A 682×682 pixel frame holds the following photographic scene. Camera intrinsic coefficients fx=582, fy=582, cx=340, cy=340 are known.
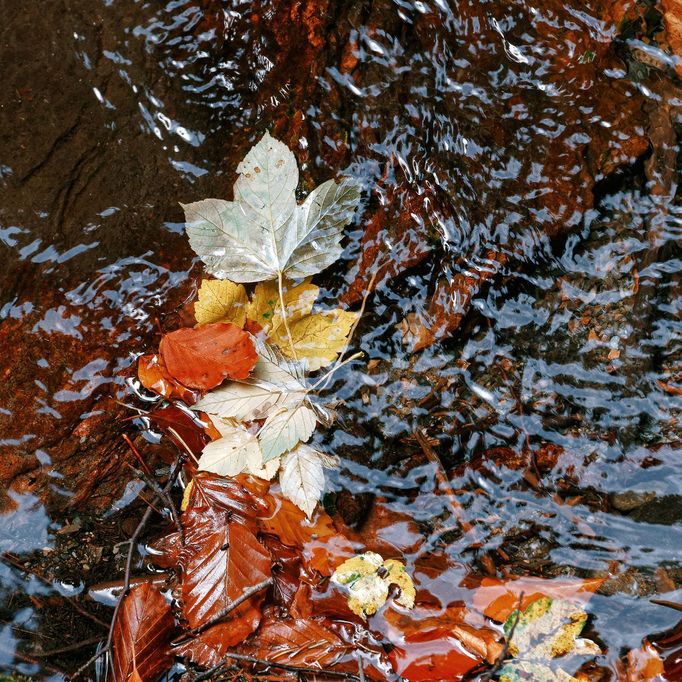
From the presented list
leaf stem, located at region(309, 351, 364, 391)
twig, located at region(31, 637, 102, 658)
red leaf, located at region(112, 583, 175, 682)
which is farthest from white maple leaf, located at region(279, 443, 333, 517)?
twig, located at region(31, 637, 102, 658)

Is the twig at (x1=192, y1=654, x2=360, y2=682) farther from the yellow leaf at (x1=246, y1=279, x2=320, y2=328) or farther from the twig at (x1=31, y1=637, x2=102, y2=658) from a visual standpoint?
the yellow leaf at (x1=246, y1=279, x2=320, y2=328)

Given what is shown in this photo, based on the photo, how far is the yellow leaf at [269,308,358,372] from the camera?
2.12 metres

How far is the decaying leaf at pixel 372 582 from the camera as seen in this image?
207 centimetres

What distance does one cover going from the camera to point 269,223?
1994mm

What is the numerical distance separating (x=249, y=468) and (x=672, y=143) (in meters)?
1.91

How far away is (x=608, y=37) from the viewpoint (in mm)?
2105

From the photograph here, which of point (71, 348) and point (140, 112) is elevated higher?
point (140, 112)

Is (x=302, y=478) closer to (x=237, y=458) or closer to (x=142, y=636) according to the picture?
(x=237, y=458)

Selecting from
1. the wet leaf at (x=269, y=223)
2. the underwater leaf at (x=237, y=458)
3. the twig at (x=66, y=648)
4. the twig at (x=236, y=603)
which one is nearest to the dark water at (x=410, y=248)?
the twig at (x=66, y=648)

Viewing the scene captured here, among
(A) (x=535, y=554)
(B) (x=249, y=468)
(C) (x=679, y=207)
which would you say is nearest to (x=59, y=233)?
(B) (x=249, y=468)

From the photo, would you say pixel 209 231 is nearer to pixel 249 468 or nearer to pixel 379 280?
pixel 379 280

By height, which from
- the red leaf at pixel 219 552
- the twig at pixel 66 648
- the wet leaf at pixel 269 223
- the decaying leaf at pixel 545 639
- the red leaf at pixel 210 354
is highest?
the wet leaf at pixel 269 223

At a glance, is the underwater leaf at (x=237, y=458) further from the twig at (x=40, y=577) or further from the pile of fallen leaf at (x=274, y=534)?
the twig at (x=40, y=577)

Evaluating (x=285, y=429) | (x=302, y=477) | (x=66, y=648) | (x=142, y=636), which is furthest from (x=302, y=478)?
(x=66, y=648)
